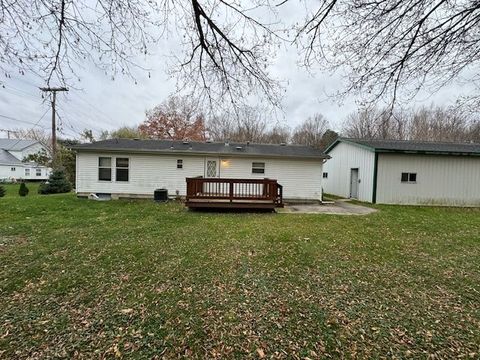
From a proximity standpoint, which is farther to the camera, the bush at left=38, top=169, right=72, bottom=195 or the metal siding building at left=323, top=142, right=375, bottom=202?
the bush at left=38, top=169, right=72, bottom=195

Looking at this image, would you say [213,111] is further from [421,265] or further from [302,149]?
[302,149]

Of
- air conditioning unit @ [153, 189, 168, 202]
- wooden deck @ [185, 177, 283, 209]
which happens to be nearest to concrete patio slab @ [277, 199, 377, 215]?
wooden deck @ [185, 177, 283, 209]

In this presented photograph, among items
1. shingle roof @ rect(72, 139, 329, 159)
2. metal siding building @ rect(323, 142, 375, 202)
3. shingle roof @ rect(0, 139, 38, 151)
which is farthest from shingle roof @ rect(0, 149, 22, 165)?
metal siding building @ rect(323, 142, 375, 202)

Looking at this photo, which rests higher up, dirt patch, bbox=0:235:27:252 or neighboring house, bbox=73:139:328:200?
neighboring house, bbox=73:139:328:200

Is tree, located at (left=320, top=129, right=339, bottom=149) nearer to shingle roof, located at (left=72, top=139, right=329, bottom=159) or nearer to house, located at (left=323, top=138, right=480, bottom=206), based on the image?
house, located at (left=323, top=138, right=480, bottom=206)

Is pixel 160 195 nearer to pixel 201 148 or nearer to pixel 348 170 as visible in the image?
pixel 201 148

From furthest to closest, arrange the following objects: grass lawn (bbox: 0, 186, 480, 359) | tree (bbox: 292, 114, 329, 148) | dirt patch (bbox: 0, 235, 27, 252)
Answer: tree (bbox: 292, 114, 329, 148), dirt patch (bbox: 0, 235, 27, 252), grass lawn (bbox: 0, 186, 480, 359)

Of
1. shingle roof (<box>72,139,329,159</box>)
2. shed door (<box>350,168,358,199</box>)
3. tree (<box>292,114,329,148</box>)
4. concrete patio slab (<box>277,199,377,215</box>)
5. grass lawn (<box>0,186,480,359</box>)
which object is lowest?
grass lawn (<box>0,186,480,359</box>)

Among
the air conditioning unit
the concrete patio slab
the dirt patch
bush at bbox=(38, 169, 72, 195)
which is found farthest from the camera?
bush at bbox=(38, 169, 72, 195)

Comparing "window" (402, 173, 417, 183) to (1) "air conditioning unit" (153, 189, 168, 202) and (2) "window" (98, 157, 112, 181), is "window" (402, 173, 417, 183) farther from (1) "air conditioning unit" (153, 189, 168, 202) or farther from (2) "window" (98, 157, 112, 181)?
(2) "window" (98, 157, 112, 181)

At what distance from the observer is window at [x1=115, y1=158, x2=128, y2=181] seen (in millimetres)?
12375

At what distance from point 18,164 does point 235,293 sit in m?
44.3

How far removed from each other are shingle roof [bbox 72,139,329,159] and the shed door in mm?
3570

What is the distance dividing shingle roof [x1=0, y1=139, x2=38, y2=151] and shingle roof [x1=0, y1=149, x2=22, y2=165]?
1008 millimetres
